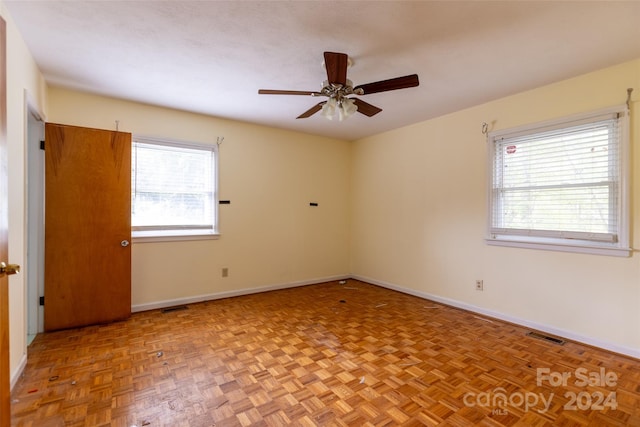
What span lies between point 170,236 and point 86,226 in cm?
87

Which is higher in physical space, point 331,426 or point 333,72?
point 333,72

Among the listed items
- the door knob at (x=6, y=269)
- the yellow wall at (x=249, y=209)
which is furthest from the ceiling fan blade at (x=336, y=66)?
the yellow wall at (x=249, y=209)

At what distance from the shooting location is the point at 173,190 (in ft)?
12.6

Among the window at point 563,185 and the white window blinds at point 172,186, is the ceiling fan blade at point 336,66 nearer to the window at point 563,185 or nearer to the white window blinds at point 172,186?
the window at point 563,185

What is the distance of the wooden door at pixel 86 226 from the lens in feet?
9.74

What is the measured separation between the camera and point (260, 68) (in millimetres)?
2686

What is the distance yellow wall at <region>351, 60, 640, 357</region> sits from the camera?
2.63 meters

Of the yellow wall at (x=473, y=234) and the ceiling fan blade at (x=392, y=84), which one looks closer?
the ceiling fan blade at (x=392, y=84)

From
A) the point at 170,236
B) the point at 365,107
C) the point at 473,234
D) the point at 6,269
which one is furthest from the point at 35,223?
the point at 473,234

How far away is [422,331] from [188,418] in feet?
7.33

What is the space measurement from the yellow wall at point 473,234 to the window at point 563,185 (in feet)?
0.31

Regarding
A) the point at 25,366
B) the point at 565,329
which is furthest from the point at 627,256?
the point at 25,366

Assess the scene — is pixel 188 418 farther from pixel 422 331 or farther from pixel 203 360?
pixel 422 331

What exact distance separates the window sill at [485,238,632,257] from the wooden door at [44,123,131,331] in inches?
166
